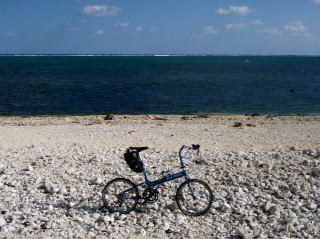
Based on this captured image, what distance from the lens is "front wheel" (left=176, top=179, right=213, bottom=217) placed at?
8.91 metres

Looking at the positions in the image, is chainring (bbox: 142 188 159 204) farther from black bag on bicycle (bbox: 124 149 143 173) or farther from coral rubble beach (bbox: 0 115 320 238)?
black bag on bicycle (bbox: 124 149 143 173)

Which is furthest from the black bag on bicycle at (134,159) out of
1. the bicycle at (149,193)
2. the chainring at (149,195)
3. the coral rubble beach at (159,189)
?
the coral rubble beach at (159,189)

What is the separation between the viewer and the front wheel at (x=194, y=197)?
891cm

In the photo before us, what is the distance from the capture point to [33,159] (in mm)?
13820

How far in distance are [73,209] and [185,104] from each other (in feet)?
105

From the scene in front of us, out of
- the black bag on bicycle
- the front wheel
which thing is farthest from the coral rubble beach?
the black bag on bicycle

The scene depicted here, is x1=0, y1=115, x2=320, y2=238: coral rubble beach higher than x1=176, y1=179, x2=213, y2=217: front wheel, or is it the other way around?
x1=176, y1=179, x2=213, y2=217: front wheel

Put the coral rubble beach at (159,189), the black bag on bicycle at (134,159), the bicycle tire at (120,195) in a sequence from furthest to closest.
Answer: the bicycle tire at (120,195), the black bag on bicycle at (134,159), the coral rubble beach at (159,189)

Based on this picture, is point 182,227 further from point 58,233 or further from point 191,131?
point 191,131

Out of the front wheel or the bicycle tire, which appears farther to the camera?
the bicycle tire

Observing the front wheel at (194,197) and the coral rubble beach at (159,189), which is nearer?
the coral rubble beach at (159,189)

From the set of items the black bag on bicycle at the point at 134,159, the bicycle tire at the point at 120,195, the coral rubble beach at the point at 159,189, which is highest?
the black bag on bicycle at the point at 134,159

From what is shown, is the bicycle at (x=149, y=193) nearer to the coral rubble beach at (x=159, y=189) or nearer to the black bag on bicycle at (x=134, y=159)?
the black bag on bicycle at (x=134, y=159)

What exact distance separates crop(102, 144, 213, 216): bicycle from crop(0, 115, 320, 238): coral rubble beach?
0.22 metres
